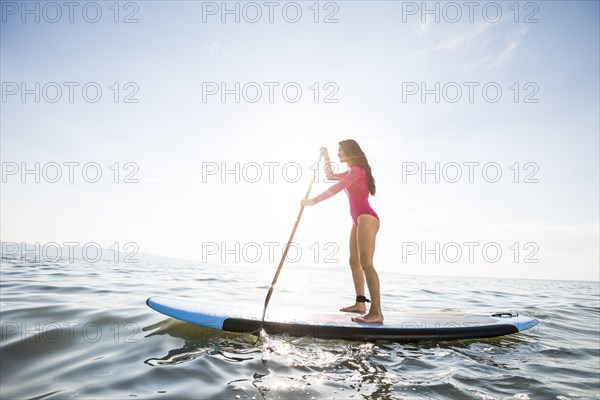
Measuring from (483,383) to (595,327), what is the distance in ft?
18.8

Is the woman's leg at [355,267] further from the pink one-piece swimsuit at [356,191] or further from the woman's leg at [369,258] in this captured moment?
the woman's leg at [369,258]

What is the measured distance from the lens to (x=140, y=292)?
778 cm

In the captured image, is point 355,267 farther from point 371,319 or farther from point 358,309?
point 371,319

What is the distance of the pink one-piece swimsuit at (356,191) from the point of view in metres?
4.88

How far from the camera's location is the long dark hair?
5.10 meters

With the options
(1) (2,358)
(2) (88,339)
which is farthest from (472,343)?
(1) (2,358)

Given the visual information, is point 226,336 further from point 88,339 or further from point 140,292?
point 140,292

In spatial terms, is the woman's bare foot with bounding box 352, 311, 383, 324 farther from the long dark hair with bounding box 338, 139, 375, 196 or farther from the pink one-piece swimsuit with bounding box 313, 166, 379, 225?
the long dark hair with bounding box 338, 139, 375, 196

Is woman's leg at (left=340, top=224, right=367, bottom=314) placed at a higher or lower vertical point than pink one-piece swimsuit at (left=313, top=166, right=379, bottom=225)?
lower

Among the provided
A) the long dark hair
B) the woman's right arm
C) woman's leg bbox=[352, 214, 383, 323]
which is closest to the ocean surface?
woman's leg bbox=[352, 214, 383, 323]

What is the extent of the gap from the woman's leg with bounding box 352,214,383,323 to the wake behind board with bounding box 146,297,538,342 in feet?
0.65

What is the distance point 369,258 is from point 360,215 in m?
0.64

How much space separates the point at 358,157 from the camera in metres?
5.12

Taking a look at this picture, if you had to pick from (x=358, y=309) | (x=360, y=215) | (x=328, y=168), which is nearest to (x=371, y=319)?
(x=358, y=309)
